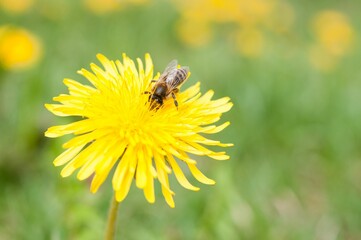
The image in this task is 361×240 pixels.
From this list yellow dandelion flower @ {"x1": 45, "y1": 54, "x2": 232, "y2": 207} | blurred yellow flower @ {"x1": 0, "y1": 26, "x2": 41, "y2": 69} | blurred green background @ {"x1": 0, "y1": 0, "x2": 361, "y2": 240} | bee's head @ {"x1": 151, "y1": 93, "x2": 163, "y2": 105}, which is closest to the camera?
yellow dandelion flower @ {"x1": 45, "y1": 54, "x2": 232, "y2": 207}

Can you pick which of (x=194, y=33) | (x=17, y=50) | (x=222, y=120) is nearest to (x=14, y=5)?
(x=17, y=50)

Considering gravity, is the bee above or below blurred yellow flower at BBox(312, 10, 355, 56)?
below

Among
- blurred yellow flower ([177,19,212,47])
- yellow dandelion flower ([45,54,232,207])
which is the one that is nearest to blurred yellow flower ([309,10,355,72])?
blurred yellow flower ([177,19,212,47])

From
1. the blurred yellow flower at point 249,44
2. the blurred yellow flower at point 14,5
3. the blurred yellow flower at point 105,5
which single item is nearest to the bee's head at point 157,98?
the blurred yellow flower at point 249,44

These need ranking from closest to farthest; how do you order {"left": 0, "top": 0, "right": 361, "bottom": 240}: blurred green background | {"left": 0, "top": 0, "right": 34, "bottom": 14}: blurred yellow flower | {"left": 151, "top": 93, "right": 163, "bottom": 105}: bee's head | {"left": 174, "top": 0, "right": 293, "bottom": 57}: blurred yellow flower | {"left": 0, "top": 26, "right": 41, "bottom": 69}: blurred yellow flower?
{"left": 151, "top": 93, "right": 163, "bottom": 105}: bee's head < {"left": 0, "top": 0, "right": 361, "bottom": 240}: blurred green background < {"left": 0, "top": 26, "right": 41, "bottom": 69}: blurred yellow flower < {"left": 0, "top": 0, "right": 34, "bottom": 14}: blurred yellow flower < {"left": 174, "top": 0, "right": 293, "bottom": 57}: blurred yellow flower

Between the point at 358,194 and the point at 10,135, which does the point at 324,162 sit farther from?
the point at 10,135

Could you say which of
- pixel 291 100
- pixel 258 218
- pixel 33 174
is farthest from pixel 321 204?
pixel 33 174

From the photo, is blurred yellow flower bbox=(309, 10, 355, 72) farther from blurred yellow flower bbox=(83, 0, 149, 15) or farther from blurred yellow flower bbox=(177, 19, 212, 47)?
blurred yellow flower bbox=(83, 0, 149, 15)
